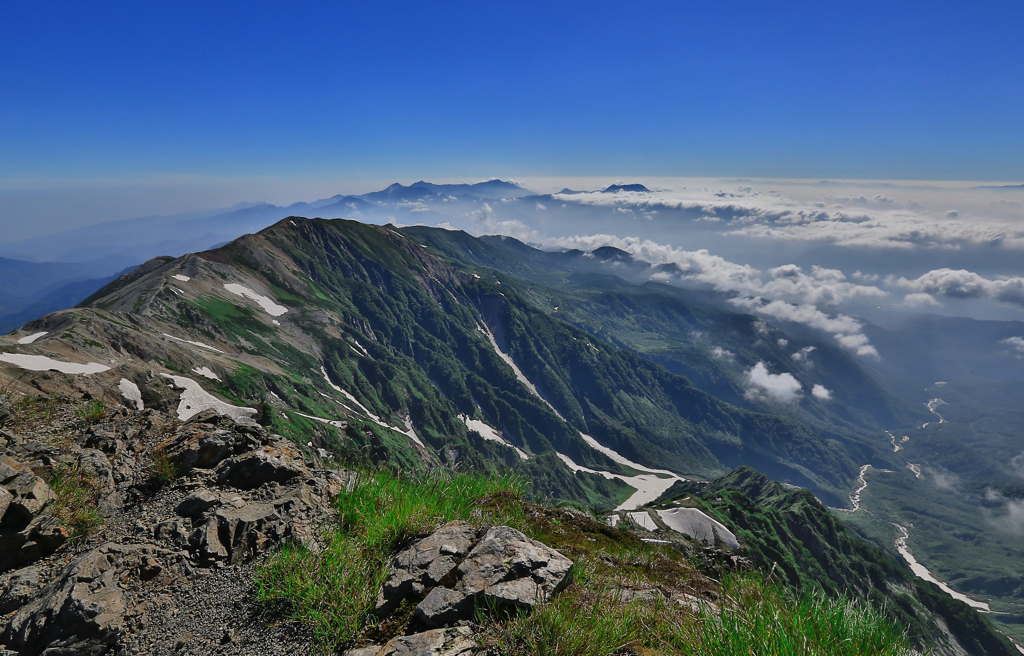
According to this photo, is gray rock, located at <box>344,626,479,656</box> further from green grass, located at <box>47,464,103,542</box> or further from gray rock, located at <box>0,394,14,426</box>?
gray rock, located at <box>0,394,14,426</box>

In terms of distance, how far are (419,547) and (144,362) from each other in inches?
4026

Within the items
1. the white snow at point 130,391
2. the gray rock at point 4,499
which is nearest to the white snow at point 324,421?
the white snow at point 130,391

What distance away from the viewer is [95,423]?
7.89 meters

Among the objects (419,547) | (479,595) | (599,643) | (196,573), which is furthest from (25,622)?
(599,643)

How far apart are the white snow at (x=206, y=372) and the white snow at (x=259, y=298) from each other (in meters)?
77.2

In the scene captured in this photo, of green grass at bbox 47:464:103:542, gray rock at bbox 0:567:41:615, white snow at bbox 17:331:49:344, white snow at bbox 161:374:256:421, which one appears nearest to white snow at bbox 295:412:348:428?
white snow at bbox 161:374:256:421

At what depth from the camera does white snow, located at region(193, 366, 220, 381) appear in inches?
3732

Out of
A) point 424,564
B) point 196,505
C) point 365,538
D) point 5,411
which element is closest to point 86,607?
point 196,505

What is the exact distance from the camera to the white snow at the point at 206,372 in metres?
94.8

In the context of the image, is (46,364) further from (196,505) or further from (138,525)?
(196,505)

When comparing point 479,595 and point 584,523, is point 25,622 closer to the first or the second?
point 479,595

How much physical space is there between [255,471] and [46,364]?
7816 cm

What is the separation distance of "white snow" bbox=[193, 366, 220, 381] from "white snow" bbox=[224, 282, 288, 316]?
77.2 metres

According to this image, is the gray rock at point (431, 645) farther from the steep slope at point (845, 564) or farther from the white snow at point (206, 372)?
the steep slope at point (845, 564)
